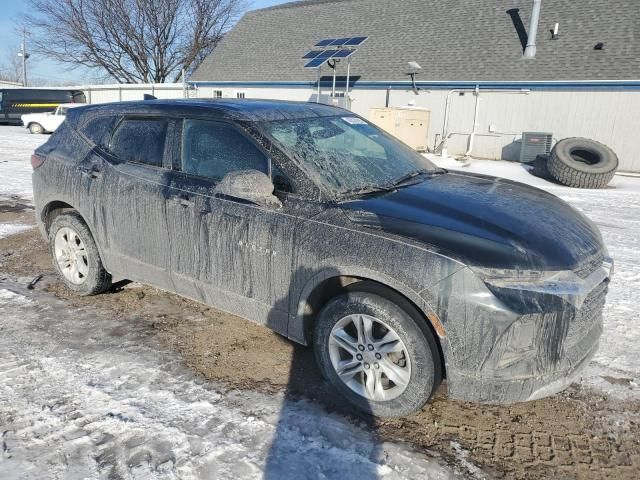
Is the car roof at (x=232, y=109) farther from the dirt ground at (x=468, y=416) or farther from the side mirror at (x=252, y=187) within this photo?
the dirt ground at (x=468, y=416)

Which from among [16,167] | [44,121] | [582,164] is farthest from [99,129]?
[44,121]

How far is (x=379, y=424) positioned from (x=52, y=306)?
10.2 feet

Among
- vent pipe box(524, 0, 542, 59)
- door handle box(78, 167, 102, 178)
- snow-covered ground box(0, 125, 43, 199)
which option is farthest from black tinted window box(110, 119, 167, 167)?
vent pipe box(524, 0, 542, 59)

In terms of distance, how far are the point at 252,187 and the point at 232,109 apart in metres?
0.80

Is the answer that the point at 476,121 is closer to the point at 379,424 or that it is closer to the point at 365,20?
the point at 365,20

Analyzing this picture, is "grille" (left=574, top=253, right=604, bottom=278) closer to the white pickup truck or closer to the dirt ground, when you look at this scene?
the dirt ground

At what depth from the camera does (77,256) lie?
14.7 feet

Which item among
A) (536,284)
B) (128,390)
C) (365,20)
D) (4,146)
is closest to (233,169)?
(128,390)

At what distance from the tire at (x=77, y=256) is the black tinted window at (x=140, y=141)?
823mm

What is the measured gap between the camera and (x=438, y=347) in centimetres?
264

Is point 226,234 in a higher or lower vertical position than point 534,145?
lower

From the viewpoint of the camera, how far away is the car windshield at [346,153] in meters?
3.21

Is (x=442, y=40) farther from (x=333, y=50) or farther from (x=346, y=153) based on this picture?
(x=346, y=153)

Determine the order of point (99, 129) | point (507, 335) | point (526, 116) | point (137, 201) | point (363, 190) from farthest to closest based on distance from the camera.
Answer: point (526, 116)
point (99, 129)
point (137, 201)
point (363, 190)
point (507, 335)
